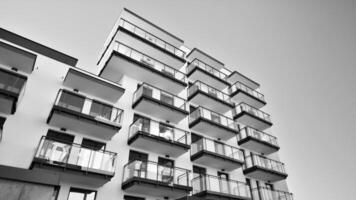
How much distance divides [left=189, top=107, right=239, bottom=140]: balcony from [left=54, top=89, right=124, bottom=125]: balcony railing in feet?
22.1

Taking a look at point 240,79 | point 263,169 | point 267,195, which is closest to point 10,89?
point 263,169

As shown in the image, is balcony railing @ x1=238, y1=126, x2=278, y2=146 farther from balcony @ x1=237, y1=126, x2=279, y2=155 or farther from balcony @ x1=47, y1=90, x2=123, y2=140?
Answer: balcony @ x1=47, y1=90, x2=123, y2=140

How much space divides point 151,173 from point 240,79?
62.2 feet

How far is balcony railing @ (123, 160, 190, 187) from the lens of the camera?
12.0m

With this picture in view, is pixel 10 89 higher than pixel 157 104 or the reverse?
the reverse

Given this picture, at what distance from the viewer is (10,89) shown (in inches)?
408

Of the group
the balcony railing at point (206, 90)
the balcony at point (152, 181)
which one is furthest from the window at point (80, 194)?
the balcony railing at point (206, 90)

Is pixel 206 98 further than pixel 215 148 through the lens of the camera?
Yes

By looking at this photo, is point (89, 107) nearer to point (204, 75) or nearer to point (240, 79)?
point (204, 75)

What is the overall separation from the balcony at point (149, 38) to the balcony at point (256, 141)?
9.26 meters

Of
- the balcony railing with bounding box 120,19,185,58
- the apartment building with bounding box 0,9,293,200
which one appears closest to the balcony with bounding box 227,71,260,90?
the apartment building with bounding box 0,9,293,200

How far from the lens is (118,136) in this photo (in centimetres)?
1371

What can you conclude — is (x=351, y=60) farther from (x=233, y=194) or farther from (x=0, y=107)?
(x=0, y=107)

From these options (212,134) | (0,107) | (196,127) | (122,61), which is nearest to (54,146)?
(0,107)
